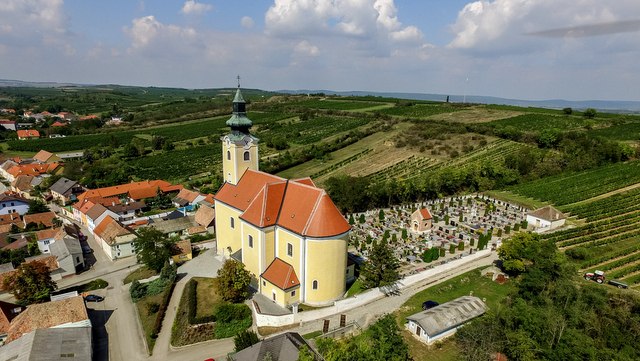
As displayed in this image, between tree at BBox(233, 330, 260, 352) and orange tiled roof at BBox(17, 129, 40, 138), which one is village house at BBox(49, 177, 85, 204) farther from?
orange tiled roof at BBox(17, 129, 40, 138)

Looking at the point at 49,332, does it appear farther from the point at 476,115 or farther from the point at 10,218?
the point at 476,115

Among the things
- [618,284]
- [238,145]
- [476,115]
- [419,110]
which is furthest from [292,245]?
[419,110]

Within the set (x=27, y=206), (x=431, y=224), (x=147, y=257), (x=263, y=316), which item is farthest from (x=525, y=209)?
(x=27, y=206)

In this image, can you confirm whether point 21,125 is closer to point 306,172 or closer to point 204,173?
point 204,173

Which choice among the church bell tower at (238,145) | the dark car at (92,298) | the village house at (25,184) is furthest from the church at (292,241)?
the village house at (25,184)

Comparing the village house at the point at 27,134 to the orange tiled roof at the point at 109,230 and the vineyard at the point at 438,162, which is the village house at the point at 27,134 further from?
the vineyard at the point at 438,162

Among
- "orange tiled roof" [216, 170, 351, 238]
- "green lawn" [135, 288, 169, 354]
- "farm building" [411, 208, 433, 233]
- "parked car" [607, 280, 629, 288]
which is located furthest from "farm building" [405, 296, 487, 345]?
"green lawn" [135, 288, 169, 354]
